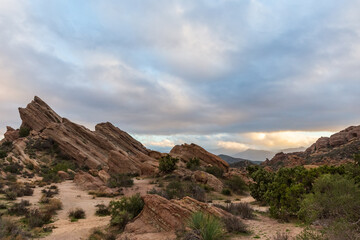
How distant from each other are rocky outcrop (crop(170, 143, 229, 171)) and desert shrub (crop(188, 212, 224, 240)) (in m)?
32.9

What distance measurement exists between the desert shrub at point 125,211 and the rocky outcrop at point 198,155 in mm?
30001

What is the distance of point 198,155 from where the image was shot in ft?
145

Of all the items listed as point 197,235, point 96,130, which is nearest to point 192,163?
point 197,235

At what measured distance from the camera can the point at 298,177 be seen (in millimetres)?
12773

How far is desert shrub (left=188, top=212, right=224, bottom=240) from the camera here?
8.29 metres

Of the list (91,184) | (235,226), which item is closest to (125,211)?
(235,226)

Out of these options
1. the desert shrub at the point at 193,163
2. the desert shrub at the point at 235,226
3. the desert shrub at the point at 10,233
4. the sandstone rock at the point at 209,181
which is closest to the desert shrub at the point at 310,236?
the desert shrub at the point at 235,226

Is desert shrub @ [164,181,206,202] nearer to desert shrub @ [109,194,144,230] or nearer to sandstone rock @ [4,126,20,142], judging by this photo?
desert shrub @ [109,194,144,230]

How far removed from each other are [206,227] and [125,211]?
225 inches

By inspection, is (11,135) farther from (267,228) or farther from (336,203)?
(336,203)

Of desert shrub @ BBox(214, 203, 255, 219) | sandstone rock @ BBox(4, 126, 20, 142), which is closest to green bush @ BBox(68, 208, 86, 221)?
desert shrub @ BBox(214, 203, 255, 219)

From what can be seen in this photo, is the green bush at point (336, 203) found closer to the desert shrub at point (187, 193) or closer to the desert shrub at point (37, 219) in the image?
the desert shrub at point (187, 193)

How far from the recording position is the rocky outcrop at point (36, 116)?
6172 cm

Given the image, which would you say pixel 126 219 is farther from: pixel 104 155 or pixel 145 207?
pixel 104 155
